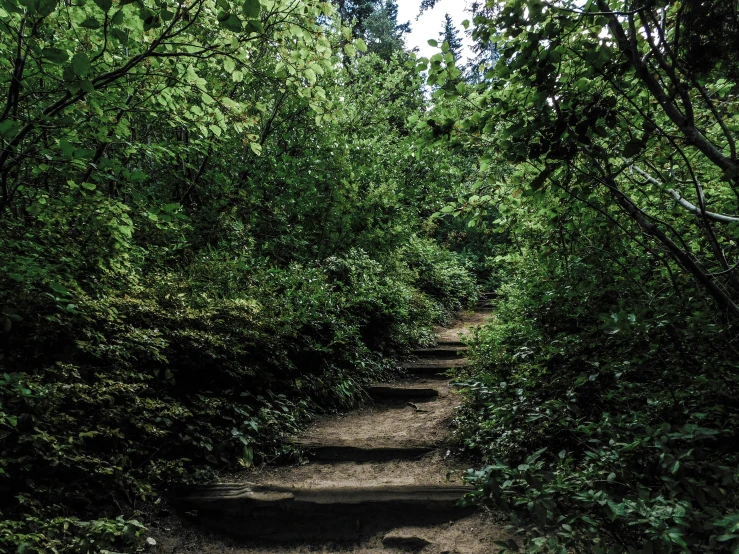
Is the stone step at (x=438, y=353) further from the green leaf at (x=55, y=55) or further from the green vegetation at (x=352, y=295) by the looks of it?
the green leaf at (x=55, y=55)

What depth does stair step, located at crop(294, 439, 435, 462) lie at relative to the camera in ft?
16.0

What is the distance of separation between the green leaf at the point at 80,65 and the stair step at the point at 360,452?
156 inches

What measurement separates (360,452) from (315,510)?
3.38 feet

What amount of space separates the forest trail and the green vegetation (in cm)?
34

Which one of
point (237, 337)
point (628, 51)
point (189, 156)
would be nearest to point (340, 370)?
point (237, 337)

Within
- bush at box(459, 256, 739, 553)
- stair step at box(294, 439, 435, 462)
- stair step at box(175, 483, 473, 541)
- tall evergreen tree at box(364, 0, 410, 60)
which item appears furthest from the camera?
tall evergreen tree at box(364, 0, 410, 60)

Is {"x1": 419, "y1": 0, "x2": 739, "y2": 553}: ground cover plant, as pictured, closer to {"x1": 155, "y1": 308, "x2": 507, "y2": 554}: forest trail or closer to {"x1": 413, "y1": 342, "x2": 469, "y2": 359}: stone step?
{"x1": 155, "y1": 308, "x2": 507, "y2": 554}: forest trail

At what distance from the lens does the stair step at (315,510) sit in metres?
3.82

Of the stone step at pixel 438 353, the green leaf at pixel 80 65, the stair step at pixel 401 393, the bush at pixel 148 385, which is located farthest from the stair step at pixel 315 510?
the stone step at pixel 438 353

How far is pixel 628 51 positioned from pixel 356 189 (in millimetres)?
6160

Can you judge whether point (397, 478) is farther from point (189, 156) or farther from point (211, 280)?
point (189, 156)

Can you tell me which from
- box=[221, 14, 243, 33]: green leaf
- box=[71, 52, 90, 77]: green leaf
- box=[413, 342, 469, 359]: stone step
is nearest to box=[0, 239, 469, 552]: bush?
box=[71, 52, 90, 77]: green leaf

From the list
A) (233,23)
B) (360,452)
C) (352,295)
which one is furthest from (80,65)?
(352,295)

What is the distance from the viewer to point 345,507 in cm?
394
